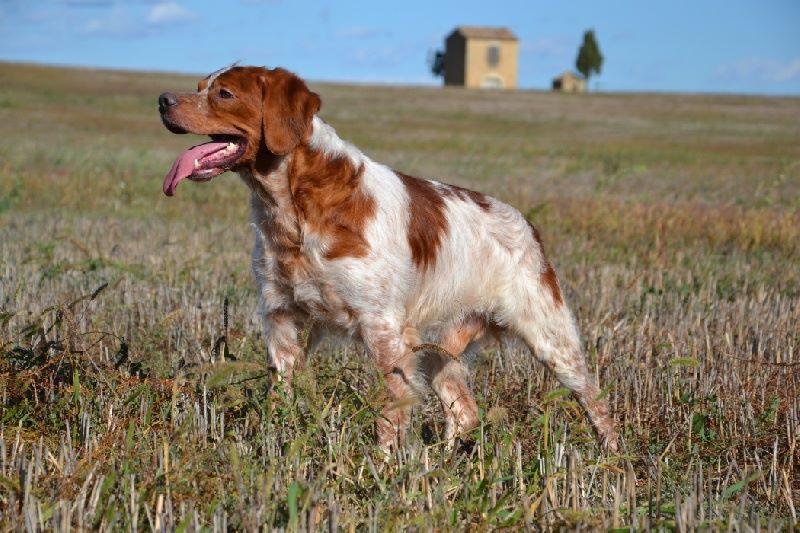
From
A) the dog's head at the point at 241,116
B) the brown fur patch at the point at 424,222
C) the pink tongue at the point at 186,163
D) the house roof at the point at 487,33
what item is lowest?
the brown fur patch at the point at 424,222

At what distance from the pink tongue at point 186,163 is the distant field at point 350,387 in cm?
72

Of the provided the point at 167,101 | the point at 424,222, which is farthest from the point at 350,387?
the point at 167,101

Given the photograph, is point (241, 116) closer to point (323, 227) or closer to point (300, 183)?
point (300, 183)

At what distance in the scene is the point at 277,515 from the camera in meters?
3.05

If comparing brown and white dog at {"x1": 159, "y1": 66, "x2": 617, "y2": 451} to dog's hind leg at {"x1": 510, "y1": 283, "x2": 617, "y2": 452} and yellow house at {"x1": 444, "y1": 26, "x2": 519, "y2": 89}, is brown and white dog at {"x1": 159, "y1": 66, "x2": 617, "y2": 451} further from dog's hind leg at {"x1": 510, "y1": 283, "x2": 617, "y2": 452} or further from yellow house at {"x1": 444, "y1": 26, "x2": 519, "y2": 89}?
yellow house at {"x1": 444, "y1": 26, "x2": 519, "y2": 89}

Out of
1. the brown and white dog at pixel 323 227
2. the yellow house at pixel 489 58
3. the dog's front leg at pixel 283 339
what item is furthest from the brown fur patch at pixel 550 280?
the yellow house at pixel 489 58

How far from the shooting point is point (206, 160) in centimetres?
419

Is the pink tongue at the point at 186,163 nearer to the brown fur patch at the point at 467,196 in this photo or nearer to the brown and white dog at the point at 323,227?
the brown and white dog at the point at 323,227

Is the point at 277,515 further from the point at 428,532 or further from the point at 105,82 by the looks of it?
the point at 105,82

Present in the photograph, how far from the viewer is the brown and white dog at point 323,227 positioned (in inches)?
165

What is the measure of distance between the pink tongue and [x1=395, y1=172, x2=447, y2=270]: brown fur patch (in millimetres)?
915

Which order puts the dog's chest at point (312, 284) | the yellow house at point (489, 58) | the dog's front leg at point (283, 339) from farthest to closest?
the yellow house at point (489, 58) < the dog's front leg at point (283, 339) < the dog's chest at point (312, 284)

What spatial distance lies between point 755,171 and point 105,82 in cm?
3820

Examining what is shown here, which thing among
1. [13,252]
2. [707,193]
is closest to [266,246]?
[13,252]
